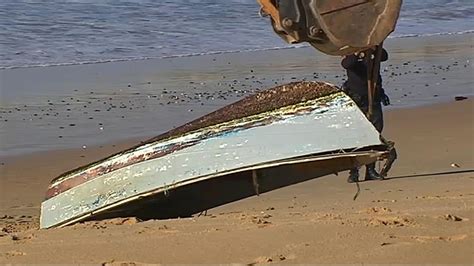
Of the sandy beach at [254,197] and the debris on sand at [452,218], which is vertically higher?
the debris on sand at [452,218]

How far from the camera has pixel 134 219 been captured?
16.8 feet

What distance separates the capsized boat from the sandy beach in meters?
0.21

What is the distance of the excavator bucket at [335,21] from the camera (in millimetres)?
3852

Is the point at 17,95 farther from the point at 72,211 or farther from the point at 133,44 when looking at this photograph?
the point at 72,211

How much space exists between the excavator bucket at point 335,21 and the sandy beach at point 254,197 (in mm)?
855

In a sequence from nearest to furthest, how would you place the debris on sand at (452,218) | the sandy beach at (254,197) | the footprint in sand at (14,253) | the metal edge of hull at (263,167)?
the sandy beach at (254,197)
the footprint in sand at (14,253)
the debris on sand at (452,218)
the metal edge of hull at (263,167)

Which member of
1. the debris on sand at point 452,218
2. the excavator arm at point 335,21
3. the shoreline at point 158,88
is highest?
the excavator arm at point 335,21

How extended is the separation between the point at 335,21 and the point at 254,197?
2.86m

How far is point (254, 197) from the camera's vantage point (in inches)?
259

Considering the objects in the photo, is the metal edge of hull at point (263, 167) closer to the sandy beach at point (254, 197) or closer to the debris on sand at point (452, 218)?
the sandy beach at point (254, 197)

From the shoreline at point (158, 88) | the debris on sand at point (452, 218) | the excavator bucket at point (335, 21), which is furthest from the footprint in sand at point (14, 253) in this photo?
the shoreline at point (158, 88)

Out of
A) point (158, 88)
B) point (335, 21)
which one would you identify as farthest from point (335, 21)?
point (158, 88)

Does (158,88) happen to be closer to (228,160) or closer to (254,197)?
(254,197)

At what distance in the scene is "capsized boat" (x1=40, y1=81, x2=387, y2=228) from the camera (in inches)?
197
